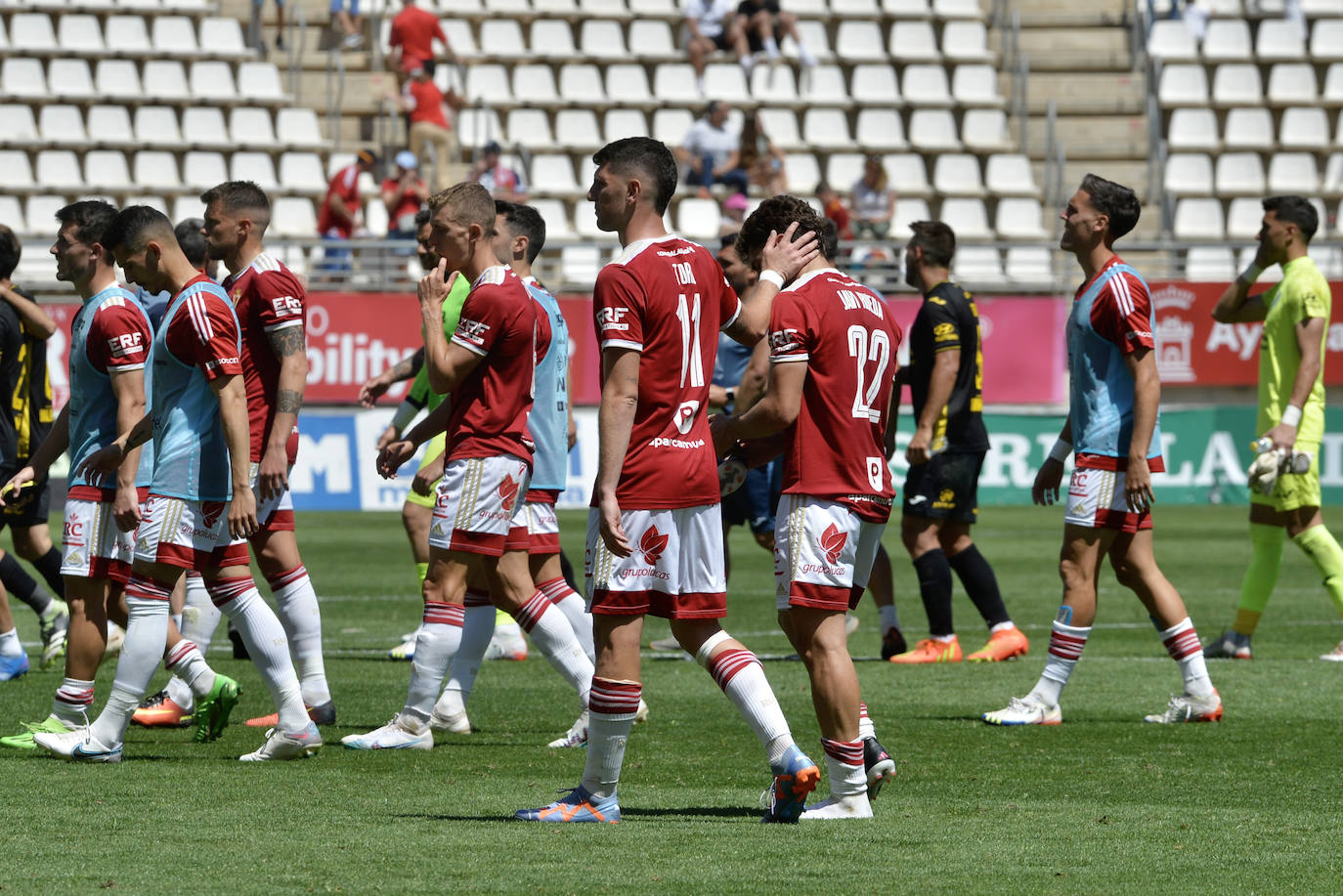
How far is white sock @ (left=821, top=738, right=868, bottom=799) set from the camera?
5.71 metres

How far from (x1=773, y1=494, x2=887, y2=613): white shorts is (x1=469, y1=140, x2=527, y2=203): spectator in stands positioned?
17.4m

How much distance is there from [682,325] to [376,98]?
22.7 meters

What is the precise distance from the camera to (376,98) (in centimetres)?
2733

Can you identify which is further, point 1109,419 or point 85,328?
point 1109,419

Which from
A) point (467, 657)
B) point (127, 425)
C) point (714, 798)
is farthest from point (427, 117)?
point (714, 798)

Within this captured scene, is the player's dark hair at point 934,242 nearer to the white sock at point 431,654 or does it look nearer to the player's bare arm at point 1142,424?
the player's bare arm at point 1142,424

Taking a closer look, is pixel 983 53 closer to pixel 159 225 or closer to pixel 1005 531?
pixel 1005 531

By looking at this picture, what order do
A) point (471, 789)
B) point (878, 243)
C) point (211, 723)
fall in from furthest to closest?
point (878, 243)
point (211, 723)
point (471, 789)

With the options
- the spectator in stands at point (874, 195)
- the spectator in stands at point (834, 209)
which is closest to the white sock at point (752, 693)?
the spectator in stands at point (834, 209)

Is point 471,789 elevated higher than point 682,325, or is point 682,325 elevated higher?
point 682,325

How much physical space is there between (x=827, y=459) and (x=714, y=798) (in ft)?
4.02

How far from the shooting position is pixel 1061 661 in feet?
25.7

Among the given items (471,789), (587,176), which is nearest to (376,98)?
(587,176)

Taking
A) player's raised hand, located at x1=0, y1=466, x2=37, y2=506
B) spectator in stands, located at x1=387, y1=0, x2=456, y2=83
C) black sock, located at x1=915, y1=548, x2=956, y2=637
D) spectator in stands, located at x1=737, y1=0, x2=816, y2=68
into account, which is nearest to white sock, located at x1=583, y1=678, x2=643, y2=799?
player's raised hand, located at x1=0, y1=466, x2=37, y2=506
